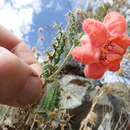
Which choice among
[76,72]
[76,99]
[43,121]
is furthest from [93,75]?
[76,72]

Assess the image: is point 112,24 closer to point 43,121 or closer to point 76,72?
point 43,121

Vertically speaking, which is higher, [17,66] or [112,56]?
[112,56]

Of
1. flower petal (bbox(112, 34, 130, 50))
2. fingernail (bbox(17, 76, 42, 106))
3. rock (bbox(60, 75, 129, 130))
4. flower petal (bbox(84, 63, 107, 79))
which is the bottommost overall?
fingernail (bbox(17, 76, 42, 106))

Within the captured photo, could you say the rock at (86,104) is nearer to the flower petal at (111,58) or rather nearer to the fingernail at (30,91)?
the flower petal at (111,58)

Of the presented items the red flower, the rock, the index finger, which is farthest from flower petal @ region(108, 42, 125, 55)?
the rock

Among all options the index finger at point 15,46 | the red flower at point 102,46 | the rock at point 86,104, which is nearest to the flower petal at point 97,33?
the red flower at point 102,46

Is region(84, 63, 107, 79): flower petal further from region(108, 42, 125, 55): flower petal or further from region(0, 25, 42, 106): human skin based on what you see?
region(0, 25, 42, 106): human skin
